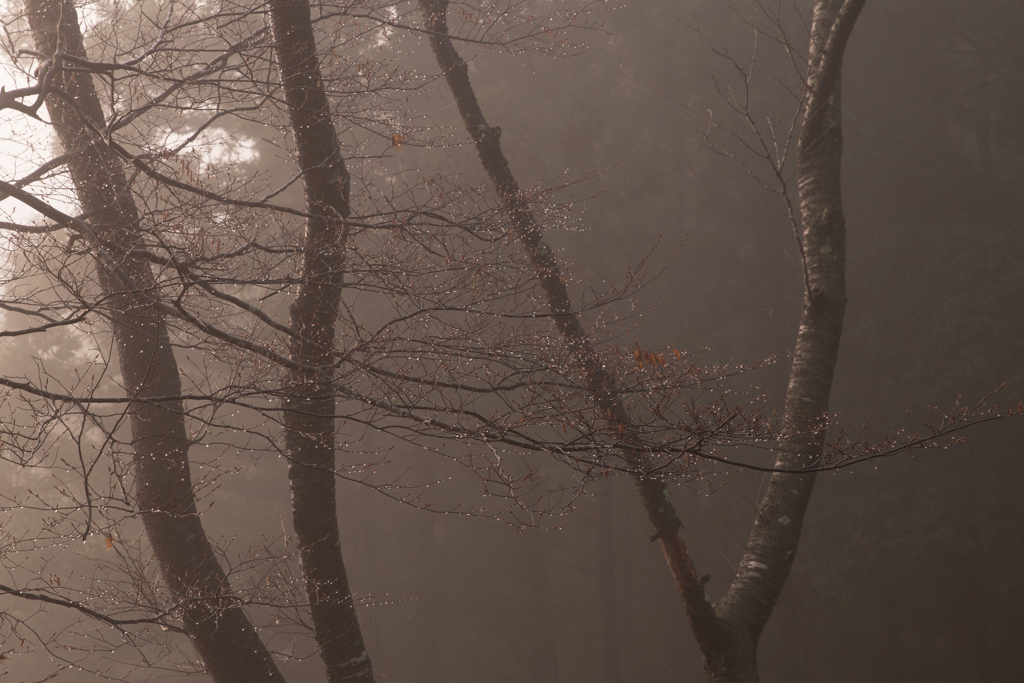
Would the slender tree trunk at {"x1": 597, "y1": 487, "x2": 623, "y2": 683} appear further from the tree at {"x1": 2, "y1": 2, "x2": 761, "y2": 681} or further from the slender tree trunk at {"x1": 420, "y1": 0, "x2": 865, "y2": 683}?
the tree at {"x1": 2, "y1": 2, "x2": 761, "y2": 681}

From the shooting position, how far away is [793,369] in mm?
4418

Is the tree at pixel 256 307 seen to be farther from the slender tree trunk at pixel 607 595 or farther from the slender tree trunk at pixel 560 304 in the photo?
the slender tree trunk at pixel 607 595

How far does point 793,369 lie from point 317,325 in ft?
10.8

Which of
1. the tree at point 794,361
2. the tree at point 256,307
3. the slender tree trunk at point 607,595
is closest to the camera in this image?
the tree at point 256,307

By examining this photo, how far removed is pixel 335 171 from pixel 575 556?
32.7 ft

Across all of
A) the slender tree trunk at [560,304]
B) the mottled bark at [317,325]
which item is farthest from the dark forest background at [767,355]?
the mottled bark at [317,325]

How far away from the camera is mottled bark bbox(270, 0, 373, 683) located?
380cm

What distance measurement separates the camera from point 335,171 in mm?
4031

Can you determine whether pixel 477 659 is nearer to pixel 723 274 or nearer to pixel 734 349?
pixel 734 349

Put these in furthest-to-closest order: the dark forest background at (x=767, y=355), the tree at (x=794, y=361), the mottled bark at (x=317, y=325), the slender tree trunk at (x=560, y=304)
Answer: the dark forest background at (x=767, y=355) → the tree at (x=794, y=361) → the slender tree trunk at (x=560, y=304) → the mottled bark at (x=317, y=325)

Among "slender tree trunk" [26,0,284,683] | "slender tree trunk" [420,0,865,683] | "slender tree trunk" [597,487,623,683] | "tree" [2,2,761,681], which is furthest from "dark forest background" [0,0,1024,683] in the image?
"tree" [2,2,761,681]

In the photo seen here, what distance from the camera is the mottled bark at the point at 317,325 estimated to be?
3.80m

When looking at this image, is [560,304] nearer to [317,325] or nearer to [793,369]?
[793,369]

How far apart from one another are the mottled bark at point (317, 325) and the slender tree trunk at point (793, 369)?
1.20 m
